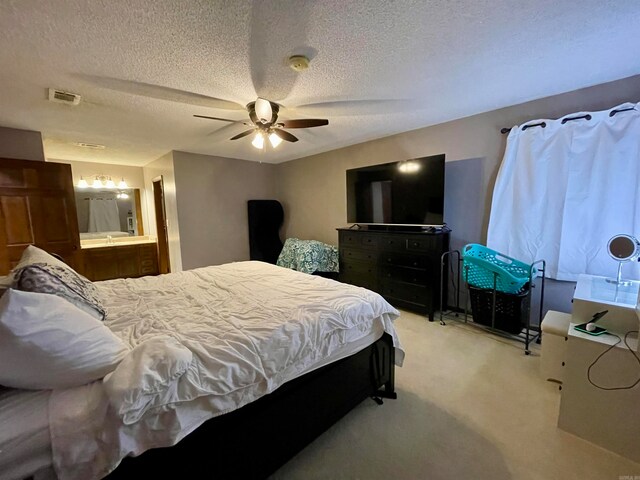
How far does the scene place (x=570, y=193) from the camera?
246cm

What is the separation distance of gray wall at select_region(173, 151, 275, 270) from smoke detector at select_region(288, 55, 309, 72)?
3.25 metres

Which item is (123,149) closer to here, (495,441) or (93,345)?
(93,345)

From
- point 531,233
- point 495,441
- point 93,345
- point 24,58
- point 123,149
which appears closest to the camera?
point 93,345

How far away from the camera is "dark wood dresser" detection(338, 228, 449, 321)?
3092 millimetres

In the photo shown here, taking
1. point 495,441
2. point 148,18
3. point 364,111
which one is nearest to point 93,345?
point 148,18

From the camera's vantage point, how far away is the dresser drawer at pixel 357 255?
3629 millimetres

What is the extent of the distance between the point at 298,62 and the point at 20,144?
362cm

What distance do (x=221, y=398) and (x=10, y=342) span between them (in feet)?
2.35

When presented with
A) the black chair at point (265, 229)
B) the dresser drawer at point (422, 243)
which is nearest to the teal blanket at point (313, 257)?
the black chair at point (265, 229)

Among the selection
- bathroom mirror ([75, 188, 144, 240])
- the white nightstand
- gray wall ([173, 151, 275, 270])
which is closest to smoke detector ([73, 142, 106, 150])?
gray wall ([173, 151, 275, 270])

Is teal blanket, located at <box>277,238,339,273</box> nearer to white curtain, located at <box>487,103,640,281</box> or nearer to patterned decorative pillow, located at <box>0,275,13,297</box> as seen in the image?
white curtain, located at <box>487,103,640,281</box>

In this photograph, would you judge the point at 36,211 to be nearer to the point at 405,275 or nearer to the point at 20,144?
the point at 20,144

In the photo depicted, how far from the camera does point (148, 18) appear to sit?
1.41m

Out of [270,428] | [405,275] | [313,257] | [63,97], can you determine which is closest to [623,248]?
[405,275]
